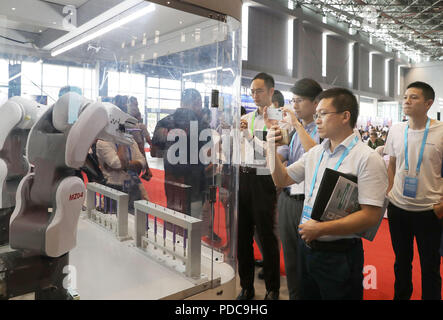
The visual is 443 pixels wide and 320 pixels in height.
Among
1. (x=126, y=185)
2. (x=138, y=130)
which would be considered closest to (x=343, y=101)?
(x=138, y=130)

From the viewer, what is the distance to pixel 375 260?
3.35 m

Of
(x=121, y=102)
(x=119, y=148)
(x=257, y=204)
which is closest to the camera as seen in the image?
(x=121, y=102)

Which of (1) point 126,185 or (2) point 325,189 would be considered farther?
(1) point 126,185

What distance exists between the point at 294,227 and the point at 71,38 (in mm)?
1510

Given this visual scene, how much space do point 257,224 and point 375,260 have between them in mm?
1653

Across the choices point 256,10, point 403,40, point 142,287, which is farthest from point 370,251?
point 403,40

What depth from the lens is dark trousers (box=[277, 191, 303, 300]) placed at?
2029 millimetres

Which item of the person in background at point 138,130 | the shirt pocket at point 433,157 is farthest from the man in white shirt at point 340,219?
the shirt pocket at point 433,157

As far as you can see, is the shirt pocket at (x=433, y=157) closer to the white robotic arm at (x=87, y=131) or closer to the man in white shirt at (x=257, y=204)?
the man in white shirt at (x=257, y=204)

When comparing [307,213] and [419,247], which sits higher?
[307,213]

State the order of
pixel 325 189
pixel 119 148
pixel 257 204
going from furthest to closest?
pixel 257 204 → pixel 119 148 → pixel 325 189

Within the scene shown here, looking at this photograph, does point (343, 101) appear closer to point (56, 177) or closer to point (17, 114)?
point (56, 177)
